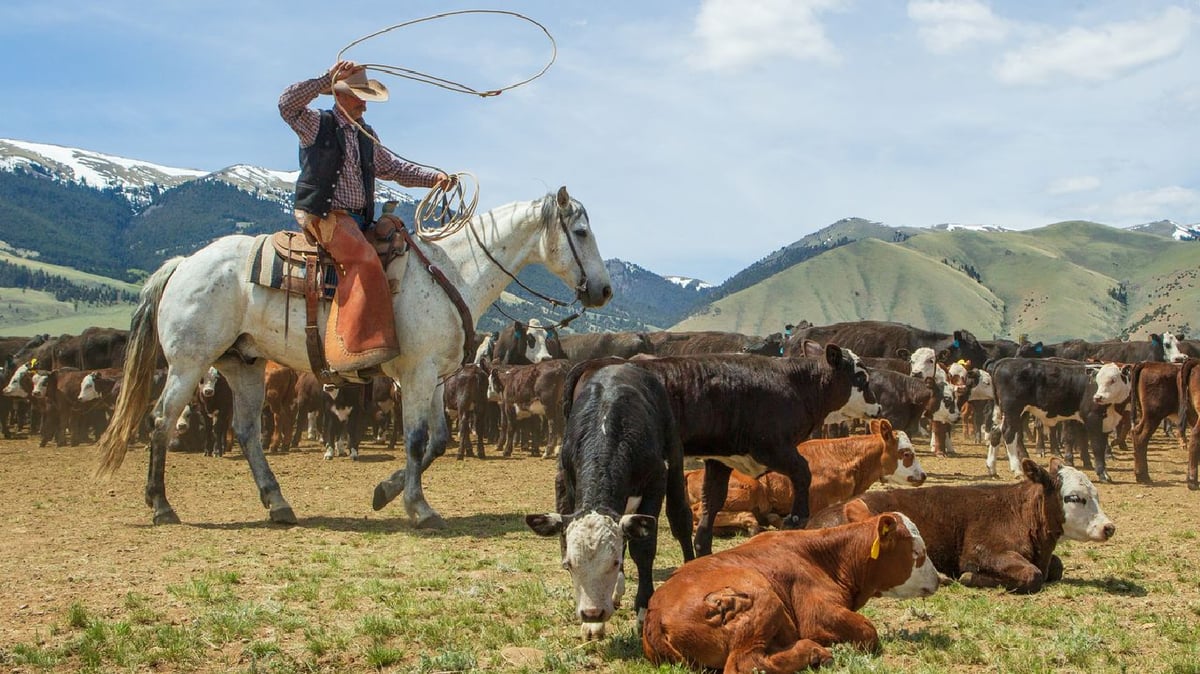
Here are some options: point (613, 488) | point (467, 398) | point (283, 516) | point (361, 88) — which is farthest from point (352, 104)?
point (467, 398)

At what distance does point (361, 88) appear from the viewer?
11094mm

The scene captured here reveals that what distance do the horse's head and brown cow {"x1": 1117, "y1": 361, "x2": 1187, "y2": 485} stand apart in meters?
10.7

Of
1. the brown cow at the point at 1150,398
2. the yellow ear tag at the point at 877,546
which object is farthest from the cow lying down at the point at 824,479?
the brown cow at the point at 1150,398

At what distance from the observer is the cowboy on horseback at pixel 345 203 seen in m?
10.4

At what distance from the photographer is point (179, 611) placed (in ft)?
21.9

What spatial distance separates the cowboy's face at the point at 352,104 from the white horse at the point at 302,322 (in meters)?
1.66

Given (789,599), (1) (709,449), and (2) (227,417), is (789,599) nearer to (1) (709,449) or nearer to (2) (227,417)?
(1) (709,449)

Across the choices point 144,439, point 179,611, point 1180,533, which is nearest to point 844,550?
point 179,611

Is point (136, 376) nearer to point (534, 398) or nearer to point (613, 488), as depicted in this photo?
point (613, 488)

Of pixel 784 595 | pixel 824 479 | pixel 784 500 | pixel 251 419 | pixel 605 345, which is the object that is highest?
pixel 605 345

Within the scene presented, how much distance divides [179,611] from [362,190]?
571 centimetres

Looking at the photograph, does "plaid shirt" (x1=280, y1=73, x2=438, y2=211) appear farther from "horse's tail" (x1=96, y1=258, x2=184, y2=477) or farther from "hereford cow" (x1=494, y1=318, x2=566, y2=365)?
"hereford cow" (x1=494, y1=318, x2=566, y2=365)

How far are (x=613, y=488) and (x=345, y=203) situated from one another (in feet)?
20.1

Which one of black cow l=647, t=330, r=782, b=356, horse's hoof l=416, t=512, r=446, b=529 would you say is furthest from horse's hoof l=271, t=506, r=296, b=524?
black cow l=647, t=330, r=782, b=356
